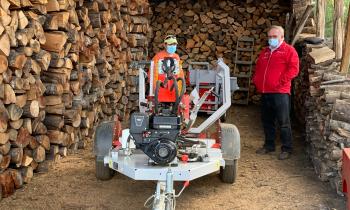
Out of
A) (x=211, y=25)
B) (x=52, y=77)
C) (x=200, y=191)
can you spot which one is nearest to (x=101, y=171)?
(x=200, y=191)

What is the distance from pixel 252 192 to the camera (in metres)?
5.22

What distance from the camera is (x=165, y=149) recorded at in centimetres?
425

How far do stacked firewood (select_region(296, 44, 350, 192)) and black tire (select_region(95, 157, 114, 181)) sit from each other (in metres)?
2.37

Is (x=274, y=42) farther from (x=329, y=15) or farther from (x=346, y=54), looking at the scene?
(x=329, y=15)

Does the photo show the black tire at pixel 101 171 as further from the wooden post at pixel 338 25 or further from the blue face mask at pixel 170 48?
the wooden post at pixel 338 25

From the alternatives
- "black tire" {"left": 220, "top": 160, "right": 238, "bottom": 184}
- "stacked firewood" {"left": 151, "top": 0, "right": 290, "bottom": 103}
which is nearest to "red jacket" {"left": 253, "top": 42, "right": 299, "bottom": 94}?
"black tire" {"left": 220, "top": 160, "right": 238, "bottom": 184}

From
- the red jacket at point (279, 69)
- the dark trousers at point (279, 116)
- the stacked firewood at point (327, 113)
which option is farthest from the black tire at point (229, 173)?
the red jacket at point (279, 69)

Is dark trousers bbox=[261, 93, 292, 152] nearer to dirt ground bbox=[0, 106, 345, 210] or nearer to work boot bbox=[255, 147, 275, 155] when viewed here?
work boot bbox=[255, 147, 275, 155]

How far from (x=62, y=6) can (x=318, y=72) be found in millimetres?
3516

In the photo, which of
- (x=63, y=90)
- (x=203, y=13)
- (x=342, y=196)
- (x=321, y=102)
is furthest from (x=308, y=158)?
(x=203, y=13)

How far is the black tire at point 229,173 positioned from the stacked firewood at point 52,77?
6.77 ft

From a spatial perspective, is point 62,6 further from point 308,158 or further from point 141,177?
point 308,158

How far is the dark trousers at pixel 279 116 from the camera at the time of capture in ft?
21.6

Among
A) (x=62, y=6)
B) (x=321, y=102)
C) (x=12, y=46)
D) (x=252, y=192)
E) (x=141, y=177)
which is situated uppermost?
(x=62, y=6)
